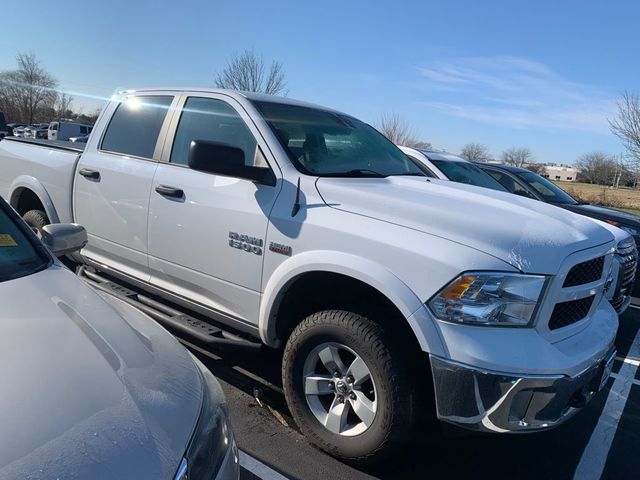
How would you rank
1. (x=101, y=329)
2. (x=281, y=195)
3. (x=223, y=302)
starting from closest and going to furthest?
(x=101, y=329) < (x=281, y=195) < (x=223, y=302)

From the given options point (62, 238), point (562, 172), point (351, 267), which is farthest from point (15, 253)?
point (562, 172)

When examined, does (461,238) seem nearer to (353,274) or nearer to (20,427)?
(353,274)

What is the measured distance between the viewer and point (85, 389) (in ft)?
4.90

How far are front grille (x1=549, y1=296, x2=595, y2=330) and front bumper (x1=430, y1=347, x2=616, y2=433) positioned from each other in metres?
0.27

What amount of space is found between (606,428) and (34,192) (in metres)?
5.22

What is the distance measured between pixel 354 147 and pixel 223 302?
1.46m

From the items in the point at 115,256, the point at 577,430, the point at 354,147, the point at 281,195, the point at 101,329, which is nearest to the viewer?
the point at 101,329

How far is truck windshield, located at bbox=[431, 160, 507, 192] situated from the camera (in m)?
6.90

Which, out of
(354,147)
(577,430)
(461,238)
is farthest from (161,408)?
(577,430)

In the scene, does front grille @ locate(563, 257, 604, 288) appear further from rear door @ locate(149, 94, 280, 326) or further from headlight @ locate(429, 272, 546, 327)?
rear door @ locate(149, 94, 280, 326)

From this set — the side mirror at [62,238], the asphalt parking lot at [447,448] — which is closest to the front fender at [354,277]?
the asphalt parking lot at [447,448]

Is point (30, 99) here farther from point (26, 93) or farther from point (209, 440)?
point (209, 440)

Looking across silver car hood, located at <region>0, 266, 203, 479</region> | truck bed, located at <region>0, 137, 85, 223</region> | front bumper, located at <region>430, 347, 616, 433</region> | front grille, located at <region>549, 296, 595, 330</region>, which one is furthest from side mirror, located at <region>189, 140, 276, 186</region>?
truck bed, located at <region>0, 137, 85, 223</region>

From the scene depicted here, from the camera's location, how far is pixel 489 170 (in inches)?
345
